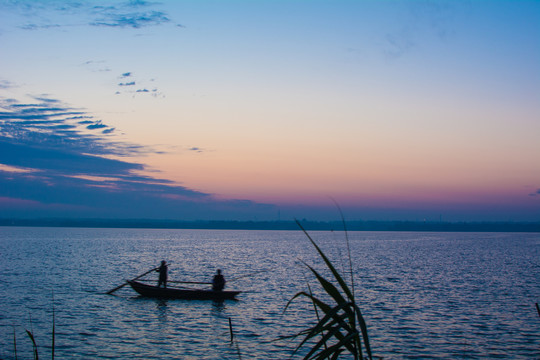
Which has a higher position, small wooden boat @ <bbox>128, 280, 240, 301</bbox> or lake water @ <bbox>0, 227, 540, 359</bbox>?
small wooden boat @ <bbox>128, 280, 240, 301</bbox>

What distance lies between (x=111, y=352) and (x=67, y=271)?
131 feet

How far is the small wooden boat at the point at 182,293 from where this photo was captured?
30.5 meters

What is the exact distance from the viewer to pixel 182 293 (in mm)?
31047

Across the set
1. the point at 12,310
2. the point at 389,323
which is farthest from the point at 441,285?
the point at 12,310

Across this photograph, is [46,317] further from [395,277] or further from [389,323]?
[395,277]

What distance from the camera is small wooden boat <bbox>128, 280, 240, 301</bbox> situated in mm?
30453

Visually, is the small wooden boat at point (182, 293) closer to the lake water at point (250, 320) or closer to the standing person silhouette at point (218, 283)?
the standing person silhouette at point (218, 283)

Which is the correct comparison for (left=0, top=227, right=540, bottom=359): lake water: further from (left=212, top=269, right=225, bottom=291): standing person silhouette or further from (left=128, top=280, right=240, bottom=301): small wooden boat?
(left=212, top=269, right=225, bottom=291): standing person silhouette

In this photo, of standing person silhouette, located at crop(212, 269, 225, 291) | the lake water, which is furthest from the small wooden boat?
the lake water

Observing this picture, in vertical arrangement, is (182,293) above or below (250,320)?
above

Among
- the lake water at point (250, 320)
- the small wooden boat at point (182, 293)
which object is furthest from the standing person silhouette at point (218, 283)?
the lake water at point (250, 320)

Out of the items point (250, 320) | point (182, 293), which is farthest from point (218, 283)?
point (250, 320)

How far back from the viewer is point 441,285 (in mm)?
45000

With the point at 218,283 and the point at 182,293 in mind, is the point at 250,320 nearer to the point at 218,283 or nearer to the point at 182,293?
the point at 218,283
